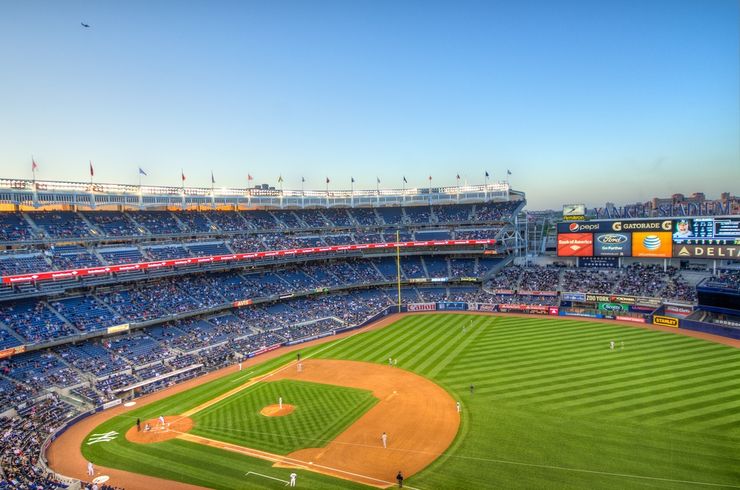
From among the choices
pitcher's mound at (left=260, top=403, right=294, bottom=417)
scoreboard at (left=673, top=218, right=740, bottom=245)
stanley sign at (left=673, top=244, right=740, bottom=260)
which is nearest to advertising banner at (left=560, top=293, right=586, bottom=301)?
stanley sign at (left=673, top=244, right=740, bottom=260)

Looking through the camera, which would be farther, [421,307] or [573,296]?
[421,307]

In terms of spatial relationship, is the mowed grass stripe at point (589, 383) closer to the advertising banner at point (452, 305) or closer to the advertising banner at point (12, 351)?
the advertising banner at point (452, 305)

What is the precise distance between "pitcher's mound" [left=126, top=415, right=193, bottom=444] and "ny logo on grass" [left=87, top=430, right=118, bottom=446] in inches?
34.0

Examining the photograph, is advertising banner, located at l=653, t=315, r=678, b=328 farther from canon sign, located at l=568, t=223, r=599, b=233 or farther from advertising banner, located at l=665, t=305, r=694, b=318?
canon sign, located at l=568, t=223, r=599, b=233

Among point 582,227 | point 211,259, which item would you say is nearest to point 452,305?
point 582,227

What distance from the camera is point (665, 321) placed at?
162 feet

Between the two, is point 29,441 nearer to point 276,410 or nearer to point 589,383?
point 276,410

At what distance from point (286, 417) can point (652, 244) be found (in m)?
52.1

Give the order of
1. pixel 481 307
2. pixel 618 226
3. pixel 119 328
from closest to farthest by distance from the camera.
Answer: pixel 119 328 → pixel 618 226 → pixel 481 307

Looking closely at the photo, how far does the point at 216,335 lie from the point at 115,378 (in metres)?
11.6

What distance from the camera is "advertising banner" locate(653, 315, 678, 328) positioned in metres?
48.6

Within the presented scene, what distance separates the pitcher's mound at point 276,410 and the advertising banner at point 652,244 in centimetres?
5065

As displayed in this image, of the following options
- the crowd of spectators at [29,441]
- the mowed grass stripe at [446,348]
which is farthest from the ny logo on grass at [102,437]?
the mowed grass stripe at [446,348]

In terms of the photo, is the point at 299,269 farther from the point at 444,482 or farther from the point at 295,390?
the point at 444,482
